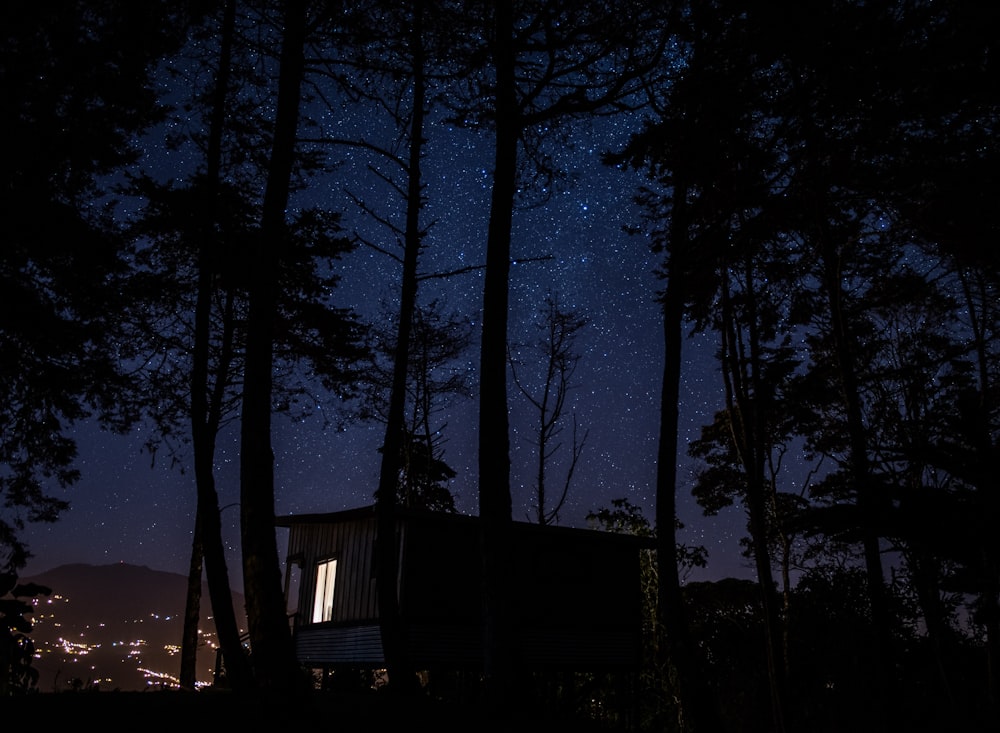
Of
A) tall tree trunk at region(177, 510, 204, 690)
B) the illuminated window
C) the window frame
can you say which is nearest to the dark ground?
tall tree trunk at region(177, 510, 204, 690)

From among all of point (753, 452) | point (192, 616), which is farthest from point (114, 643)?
point (753, 452)

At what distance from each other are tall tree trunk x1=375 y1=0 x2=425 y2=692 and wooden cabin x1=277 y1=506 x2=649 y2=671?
3158mm

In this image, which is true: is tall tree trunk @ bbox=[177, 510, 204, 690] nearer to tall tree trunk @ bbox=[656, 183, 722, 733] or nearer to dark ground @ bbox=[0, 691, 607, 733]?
dark ground @ bbox=[0, 691, 607, 733]

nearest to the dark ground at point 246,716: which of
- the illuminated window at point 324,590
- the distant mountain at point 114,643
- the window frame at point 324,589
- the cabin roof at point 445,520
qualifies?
the cabin roof at point 445,520

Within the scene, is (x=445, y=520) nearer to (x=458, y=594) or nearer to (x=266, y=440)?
(x=458, y=594)

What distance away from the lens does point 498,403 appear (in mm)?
7680

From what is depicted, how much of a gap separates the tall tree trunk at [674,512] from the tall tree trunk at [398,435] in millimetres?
3901

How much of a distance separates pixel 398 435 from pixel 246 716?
5.86 m

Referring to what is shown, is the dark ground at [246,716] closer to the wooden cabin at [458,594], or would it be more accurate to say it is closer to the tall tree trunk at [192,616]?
the wooden cabin at [458,594]

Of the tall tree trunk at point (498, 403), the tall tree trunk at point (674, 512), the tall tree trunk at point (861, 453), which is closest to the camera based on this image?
the tall tree trunk at point (498, 403)

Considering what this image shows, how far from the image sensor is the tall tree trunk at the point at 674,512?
28.8 feet

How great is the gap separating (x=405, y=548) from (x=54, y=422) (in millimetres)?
7112

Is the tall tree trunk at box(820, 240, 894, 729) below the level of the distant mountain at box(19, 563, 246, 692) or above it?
above

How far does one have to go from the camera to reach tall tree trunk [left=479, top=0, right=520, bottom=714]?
6863 millimetres
